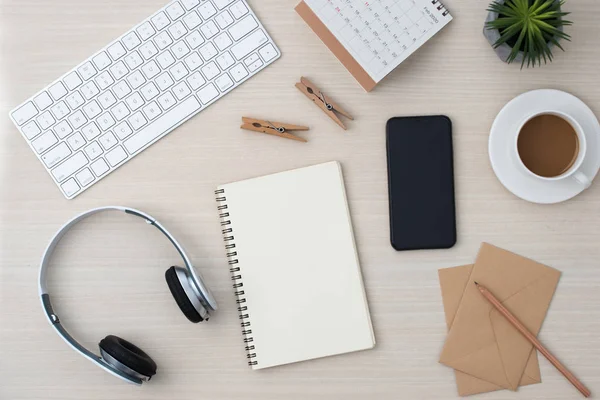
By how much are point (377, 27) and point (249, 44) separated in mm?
187

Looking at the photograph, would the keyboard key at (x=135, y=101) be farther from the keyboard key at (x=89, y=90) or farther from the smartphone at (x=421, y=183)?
the smartphone at (x=421, y=183)

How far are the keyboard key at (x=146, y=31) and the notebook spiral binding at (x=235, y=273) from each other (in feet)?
0.82

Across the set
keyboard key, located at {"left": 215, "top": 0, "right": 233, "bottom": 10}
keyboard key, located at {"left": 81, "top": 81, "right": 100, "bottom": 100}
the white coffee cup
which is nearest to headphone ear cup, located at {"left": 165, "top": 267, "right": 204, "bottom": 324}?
keyboard key, located at {"left": 81, "top": 81, "right": 100, "bottom": 100}

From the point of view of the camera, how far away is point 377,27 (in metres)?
0.80

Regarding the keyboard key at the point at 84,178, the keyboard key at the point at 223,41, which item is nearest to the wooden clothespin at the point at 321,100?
the keyboard key at the point at 223,41

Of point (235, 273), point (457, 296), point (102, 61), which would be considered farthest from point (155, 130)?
point (457, 296)

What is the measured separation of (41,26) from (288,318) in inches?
22.2

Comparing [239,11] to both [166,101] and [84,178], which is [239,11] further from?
[84,178]

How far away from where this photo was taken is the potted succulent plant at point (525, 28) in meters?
0.74

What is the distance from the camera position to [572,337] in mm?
822

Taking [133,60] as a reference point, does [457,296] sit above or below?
below

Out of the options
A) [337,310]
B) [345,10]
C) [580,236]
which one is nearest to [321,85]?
[345,10]

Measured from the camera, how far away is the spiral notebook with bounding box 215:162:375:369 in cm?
81

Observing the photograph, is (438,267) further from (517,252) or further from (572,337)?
(572,337)
